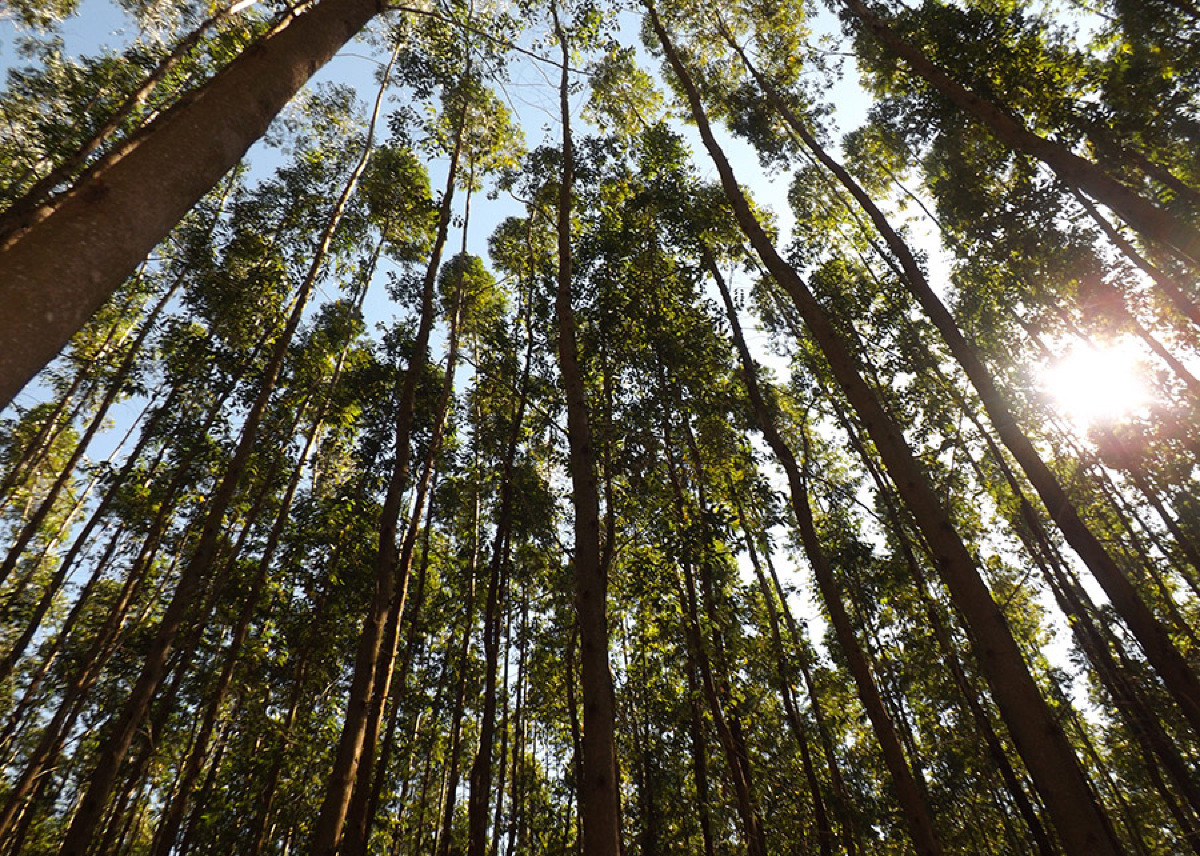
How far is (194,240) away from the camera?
40.4 feet

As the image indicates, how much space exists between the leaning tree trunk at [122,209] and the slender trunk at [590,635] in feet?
10.2

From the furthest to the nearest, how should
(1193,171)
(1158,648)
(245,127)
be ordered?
(1193,171) < (1158,648) < (245,127)

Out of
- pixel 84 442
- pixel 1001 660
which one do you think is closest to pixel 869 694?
pixel 1001 660

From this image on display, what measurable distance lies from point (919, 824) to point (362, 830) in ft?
19.4

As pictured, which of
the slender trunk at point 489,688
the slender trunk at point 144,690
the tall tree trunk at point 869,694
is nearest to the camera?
the slender trunk at point 144,690

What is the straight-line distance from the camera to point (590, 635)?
387 cm

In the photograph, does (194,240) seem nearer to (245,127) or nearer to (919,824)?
(245,127)

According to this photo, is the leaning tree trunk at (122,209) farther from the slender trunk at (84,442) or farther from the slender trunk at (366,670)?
the slender trunk at (84,442)

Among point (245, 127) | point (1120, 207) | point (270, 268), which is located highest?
point (270, 268)

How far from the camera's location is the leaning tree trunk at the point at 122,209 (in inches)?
45.3

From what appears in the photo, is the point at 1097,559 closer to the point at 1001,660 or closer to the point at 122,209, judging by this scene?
the point at 1001,660

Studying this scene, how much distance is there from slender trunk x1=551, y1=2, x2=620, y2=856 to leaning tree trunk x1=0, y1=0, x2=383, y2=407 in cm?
311

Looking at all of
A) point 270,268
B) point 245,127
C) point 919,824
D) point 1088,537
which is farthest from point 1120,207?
point 270,268

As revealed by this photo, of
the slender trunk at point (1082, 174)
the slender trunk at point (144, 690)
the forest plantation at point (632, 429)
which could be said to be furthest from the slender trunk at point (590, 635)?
the slender trunk at point (1082, 174)
